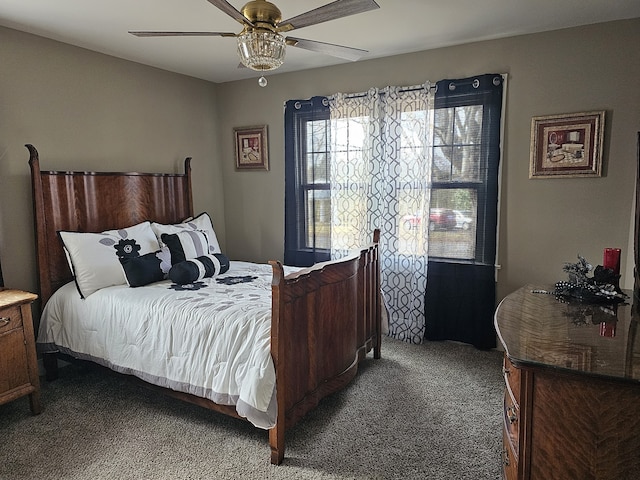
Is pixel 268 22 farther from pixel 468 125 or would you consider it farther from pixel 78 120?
pixel 78 120

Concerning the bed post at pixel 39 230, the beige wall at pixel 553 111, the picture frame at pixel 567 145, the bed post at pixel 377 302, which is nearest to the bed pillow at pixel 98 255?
the bed post at pixel 39 230

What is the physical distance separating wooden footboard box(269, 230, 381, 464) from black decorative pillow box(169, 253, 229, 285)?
3.58 ft

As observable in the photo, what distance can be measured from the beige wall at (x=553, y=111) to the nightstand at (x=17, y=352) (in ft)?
10.0

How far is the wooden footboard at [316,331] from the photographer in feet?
6.88

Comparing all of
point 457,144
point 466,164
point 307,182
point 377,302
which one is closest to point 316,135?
point 307,182

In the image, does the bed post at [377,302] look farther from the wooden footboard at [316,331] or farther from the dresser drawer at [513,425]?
the dresser drawer at [513,425]

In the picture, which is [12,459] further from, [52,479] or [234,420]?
[234,420]

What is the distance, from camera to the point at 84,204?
3236 millimetres

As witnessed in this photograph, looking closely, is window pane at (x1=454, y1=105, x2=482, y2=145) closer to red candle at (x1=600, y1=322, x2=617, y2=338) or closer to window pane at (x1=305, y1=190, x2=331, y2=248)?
window pane at (x1=305, y1=190, x2=331, y2=248)

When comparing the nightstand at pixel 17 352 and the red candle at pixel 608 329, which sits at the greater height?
the red candle at pixel 608 329

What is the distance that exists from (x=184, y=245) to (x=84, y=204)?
31.9 inches

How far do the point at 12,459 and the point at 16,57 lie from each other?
2588 millimetres

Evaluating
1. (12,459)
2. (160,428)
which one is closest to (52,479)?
(12,459)

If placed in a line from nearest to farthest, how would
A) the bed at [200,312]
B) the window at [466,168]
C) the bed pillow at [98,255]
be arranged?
the bed at [200,312] < the bed pillow at [98,255] < the window at [466,168]
